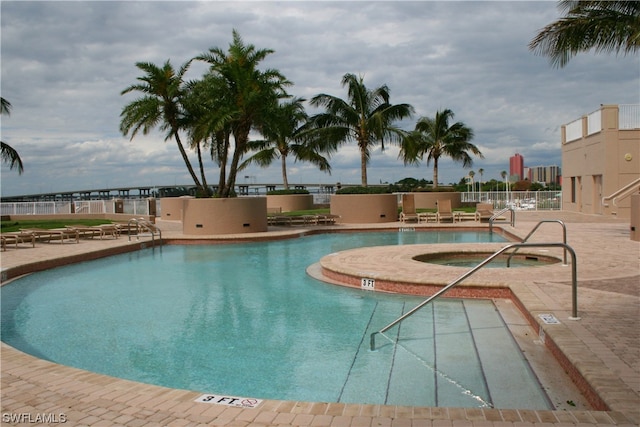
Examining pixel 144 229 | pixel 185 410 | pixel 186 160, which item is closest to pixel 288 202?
pixel 186 160

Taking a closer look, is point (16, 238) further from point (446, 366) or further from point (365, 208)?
point (446, 366)

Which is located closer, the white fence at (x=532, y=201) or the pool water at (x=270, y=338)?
the pool water at (x=270, y=338)

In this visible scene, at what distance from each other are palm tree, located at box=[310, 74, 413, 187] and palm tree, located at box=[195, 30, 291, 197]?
6690 mm

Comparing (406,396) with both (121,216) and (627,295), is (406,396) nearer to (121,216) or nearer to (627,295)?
(627,295)

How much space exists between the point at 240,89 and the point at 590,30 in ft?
38.8

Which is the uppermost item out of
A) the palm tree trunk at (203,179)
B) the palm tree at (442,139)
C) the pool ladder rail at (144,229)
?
the palm tree at (442,139)

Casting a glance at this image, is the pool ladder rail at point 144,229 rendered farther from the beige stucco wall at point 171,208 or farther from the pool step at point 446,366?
the pool step at point 446,366

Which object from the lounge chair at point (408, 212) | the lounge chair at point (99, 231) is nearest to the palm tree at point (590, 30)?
the lounge chair at point (408, 212)

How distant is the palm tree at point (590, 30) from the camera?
14648 mm

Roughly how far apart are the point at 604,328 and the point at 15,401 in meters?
5.92

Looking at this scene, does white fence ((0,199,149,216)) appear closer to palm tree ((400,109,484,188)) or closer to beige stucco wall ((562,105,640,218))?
palm tree ((400,109,484,188))

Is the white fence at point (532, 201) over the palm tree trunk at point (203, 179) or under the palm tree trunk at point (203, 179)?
under

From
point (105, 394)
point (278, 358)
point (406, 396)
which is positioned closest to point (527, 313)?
point (406, 396)

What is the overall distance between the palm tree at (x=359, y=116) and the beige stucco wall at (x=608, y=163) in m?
9.14
